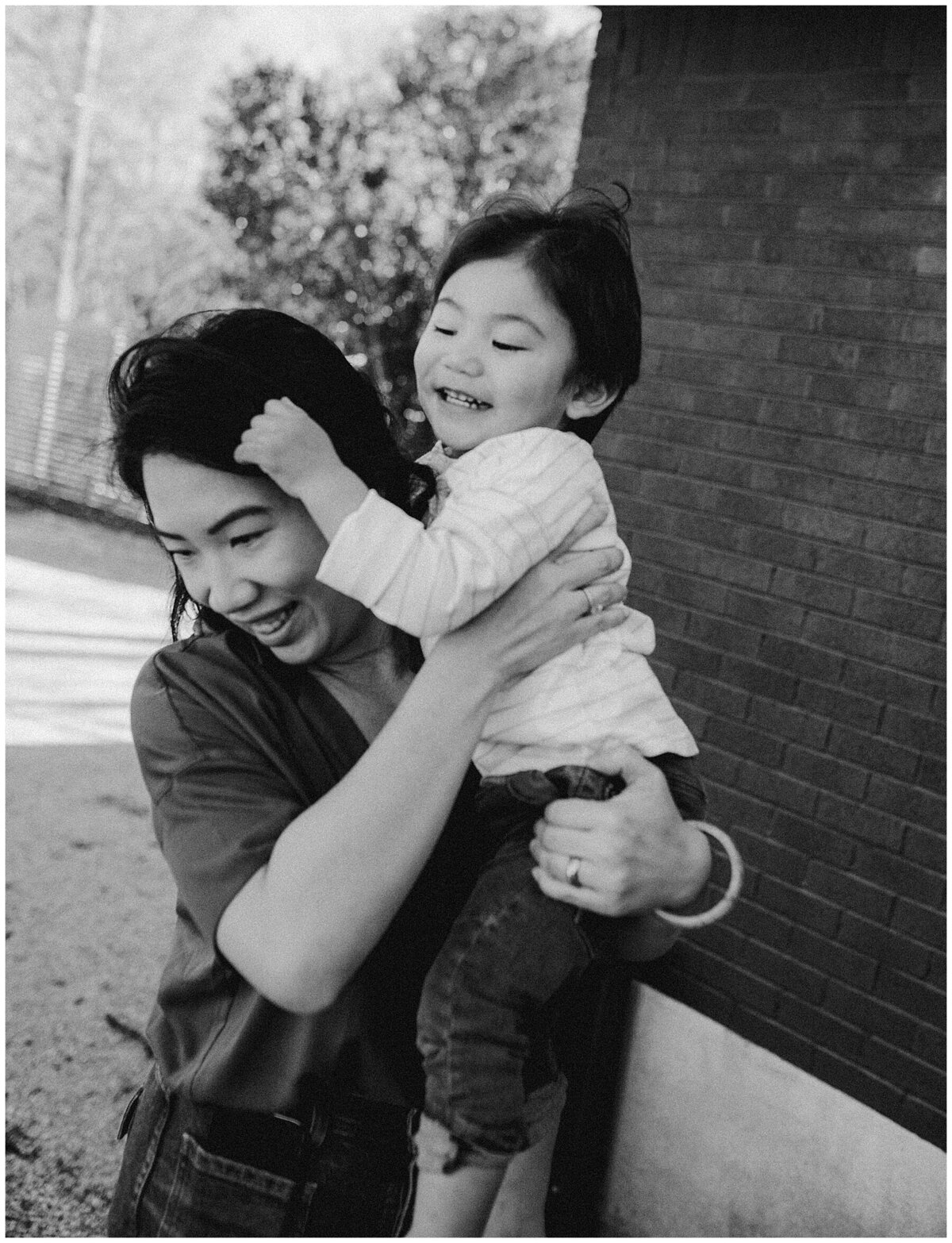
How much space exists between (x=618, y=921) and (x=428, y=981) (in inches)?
12.0

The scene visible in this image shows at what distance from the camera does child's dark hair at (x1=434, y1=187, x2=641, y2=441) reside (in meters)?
1.73

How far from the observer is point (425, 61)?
35.1ft

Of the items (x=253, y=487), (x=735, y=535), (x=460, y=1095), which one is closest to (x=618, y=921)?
(x=460, y=1095)

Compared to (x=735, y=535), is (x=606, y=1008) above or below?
below

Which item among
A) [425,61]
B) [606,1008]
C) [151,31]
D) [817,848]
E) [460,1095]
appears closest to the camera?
[460,1095]

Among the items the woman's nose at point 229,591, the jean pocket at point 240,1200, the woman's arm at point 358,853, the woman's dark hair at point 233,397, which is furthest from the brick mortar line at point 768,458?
the jean pocket at point 240,1200

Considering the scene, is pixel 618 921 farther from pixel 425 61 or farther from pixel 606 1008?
pixel 425 61

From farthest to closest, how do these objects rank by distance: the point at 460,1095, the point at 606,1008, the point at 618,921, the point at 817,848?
the point at 606,1008 < the point at 817,848 < the point at 618,921 < the point at 460,1095

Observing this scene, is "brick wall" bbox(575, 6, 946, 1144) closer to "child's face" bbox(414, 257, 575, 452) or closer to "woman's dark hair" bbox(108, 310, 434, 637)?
"child's face" bbox(414, 257, 575, 452)

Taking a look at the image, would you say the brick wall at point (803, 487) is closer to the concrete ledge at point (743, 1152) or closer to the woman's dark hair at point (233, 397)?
the concrete ledge at point (743, 1152)

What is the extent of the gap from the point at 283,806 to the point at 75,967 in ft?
10.5

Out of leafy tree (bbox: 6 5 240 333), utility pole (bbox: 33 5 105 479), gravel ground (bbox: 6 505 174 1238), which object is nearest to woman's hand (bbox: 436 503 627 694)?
gravel ground (bbox: 6 505 174 1238)

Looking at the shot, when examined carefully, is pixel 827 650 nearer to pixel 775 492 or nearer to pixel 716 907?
pixel 775 492

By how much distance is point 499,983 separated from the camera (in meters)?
1.51
